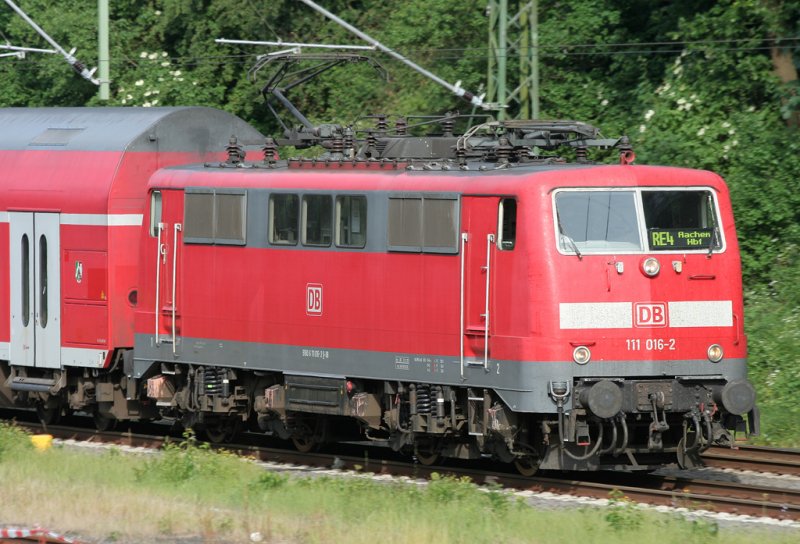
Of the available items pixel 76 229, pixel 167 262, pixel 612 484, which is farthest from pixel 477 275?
pixel 76 229

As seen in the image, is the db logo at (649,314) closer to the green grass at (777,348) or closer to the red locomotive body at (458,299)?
the red locomotive body at (458,299)

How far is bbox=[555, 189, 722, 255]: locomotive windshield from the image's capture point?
1401 centimetres

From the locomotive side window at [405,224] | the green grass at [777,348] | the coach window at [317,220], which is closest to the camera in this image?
the locomotive side window at [405,224]

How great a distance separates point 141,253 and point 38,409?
333 centimetres

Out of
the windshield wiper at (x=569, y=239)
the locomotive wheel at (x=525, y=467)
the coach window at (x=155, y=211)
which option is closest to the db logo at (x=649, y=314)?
the windshield wiper at (x=569, y=239)

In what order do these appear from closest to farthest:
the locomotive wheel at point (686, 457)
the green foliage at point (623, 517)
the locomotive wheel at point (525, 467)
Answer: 1. the green foliage at point (623, 517)
2. the locomotive wheel at point (686, 457)
3. the locomotive wheel at point (525, 467)

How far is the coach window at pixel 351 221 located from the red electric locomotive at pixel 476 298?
19 millimetres

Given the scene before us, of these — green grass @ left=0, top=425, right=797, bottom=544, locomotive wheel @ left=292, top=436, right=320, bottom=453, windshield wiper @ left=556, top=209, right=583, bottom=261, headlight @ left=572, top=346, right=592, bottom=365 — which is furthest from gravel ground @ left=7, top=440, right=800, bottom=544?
windshield wiper @ left=556, top=209, right=583, bottom=261

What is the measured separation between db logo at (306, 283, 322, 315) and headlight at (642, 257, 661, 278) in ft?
11.7

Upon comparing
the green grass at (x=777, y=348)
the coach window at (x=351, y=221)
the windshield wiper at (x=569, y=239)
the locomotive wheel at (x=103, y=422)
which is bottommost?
the locomotive wheel at (x=103, y=422)

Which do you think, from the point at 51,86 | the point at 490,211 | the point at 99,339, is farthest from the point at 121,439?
the point at 51,86

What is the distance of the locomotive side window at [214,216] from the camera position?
54.2 feet

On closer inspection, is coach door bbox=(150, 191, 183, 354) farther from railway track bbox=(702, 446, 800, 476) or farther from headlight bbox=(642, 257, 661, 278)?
railway track bbox=(702, 446, 800, 476)

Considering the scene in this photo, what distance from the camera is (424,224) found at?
14773 mm
